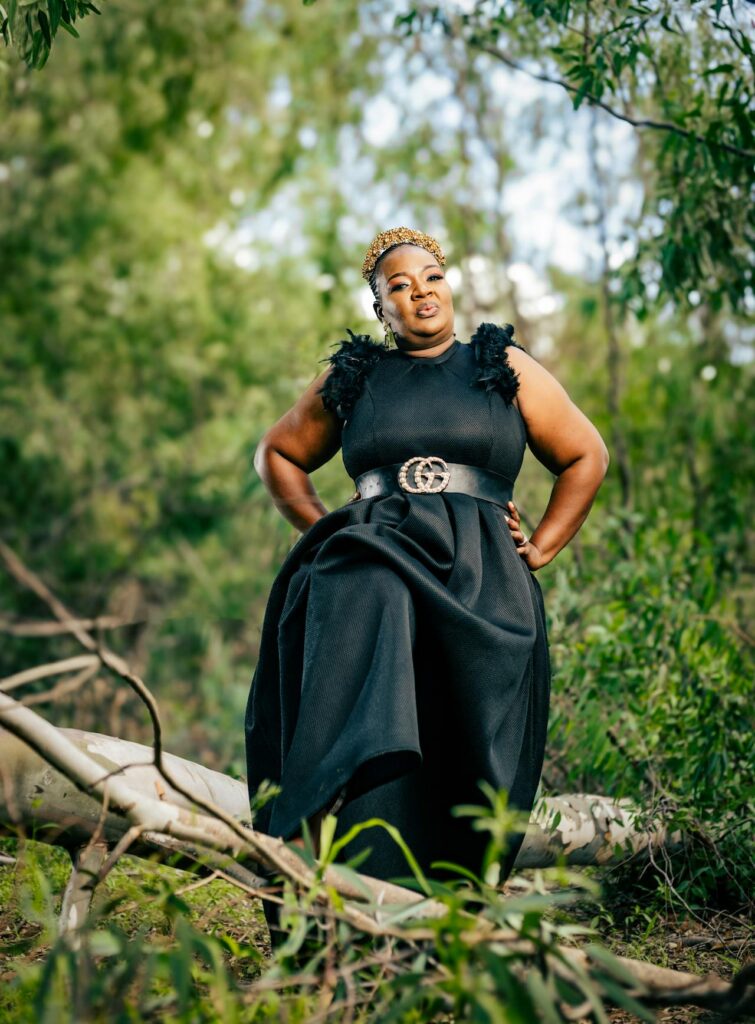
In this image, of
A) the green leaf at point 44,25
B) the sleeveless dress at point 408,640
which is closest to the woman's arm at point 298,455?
the sleeveless dress at point 408,640

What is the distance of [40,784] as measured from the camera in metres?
3.02

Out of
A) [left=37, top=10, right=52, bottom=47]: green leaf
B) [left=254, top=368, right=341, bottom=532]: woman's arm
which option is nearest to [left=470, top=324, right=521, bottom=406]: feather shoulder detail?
[left=254, top=368, right=341, bottom=532]: woman's arm

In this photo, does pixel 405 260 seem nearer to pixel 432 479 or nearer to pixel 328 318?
pixel 432 479

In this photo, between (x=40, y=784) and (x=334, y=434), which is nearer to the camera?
(x=40, y=784)

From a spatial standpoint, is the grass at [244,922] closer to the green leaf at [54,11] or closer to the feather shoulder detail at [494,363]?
the feather shoulder detail at [494,363]

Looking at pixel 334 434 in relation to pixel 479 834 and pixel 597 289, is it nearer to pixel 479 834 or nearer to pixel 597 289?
pixel 479 834

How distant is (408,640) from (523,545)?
0.72m

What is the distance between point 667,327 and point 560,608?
6.09 meters

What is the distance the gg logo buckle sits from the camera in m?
3.42

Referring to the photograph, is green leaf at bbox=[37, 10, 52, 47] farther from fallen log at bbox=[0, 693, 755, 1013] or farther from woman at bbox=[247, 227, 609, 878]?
fallen log at bbox=[0, 693, 755, 1013]

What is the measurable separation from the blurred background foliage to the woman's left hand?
1.21 metres

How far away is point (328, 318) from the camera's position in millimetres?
10305

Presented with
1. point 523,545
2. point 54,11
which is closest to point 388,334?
point 523,545

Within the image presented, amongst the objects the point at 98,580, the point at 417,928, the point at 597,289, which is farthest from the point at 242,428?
the point at 417,928
